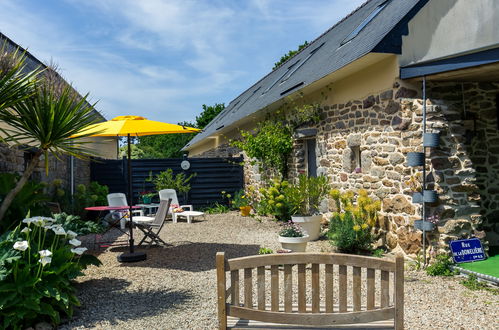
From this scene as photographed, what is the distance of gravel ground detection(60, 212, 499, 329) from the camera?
13.7ft

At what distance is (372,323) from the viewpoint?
2.79m

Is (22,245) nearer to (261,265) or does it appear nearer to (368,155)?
(261,265)

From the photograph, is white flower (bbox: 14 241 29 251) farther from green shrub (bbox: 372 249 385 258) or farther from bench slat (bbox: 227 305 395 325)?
green shrub (bbox: 372 249 385 258)

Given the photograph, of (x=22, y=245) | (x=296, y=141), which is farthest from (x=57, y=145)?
(x=296, y=141)

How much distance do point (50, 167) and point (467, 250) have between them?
884cm

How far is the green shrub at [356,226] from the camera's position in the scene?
6730mm

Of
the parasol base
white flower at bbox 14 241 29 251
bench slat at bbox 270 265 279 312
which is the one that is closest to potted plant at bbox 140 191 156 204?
the parasol base

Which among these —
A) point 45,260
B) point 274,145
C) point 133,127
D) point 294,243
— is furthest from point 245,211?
point 45,260

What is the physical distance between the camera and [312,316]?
2.70 meters

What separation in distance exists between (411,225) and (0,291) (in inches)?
199

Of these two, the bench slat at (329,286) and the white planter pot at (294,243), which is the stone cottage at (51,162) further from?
the bench slat at (329,286)

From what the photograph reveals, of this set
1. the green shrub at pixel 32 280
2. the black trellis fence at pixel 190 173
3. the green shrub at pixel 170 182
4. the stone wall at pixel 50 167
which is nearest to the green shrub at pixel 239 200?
the black trellis fence at pixel 190 173

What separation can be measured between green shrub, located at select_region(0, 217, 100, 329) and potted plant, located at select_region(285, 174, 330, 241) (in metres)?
4.66

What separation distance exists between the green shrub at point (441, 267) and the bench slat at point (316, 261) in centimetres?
357
